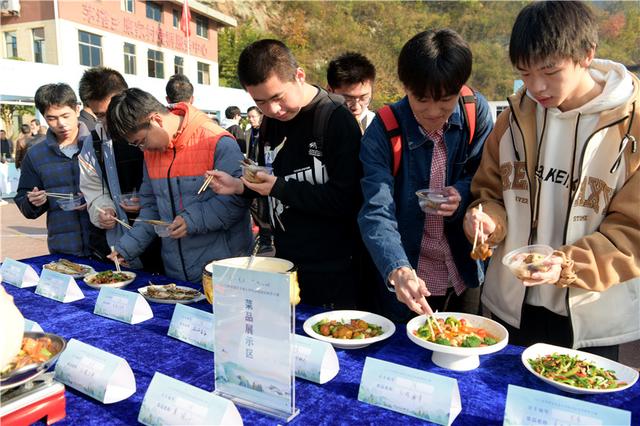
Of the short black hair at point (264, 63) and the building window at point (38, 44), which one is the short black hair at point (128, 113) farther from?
the building window at point (38, 44)

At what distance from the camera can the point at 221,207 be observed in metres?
2.17

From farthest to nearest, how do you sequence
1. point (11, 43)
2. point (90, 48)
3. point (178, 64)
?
point (178, 64) < point (90, 48) < point (11, 43)

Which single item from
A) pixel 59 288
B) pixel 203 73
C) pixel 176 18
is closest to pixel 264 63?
pixel 59 288

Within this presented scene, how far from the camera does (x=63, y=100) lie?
2.83 m

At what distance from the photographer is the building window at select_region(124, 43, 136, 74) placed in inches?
862

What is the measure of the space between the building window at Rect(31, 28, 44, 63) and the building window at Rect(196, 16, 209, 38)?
1237 cm

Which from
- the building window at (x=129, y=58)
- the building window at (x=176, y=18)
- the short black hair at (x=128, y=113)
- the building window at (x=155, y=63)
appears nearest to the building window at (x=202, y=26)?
the building window at (x=176, y=18)

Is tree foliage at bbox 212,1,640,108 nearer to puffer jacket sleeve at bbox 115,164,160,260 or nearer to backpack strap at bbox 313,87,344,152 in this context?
puffer jacket sleeve at bbox 115,164,160,260

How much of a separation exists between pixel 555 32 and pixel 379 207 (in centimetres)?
75

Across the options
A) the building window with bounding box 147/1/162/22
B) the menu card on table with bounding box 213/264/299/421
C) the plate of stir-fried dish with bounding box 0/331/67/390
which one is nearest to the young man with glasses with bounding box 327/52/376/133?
the menu card on table with bounding box 213/264/299/421

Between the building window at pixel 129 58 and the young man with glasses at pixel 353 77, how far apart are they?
70.0ft

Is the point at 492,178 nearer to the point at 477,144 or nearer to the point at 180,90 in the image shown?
the point at 477,144

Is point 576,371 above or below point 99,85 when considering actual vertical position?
below

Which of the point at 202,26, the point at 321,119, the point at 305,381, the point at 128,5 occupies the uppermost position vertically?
the point at 202,26
